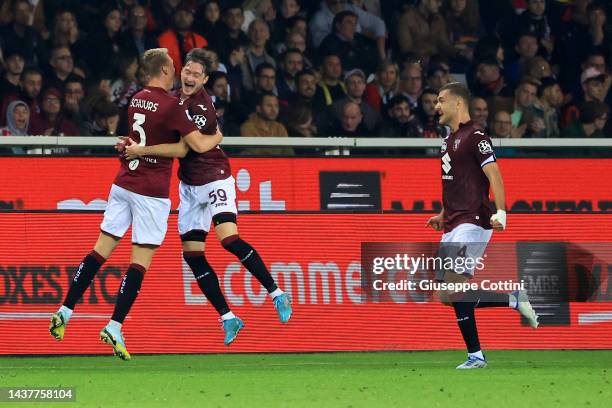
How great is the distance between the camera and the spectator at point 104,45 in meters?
15.5

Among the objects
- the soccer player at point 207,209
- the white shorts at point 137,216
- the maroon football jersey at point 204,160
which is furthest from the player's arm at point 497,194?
the white shorts at point 137,216

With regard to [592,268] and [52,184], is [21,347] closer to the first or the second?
[52,184]

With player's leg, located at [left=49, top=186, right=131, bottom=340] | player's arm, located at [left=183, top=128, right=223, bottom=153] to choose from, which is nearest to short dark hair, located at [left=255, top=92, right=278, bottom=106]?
player's arm, located at [left=183, top=128, right=223, bottom=153]

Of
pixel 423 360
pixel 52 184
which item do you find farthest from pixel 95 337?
pixel 423 360

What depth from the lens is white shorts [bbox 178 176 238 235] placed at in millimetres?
11211

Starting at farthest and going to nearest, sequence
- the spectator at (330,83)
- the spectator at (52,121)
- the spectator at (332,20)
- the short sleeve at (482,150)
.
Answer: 1. the spectator at (332,20)
2. the spectator at (330,83)
3. the spectator at (52,121)
4. the short sleeve at (482,150)

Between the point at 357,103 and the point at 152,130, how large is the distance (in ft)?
18.0

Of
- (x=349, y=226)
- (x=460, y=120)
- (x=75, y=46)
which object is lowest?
(x=349, y=226)

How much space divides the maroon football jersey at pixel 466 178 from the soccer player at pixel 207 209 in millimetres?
1499

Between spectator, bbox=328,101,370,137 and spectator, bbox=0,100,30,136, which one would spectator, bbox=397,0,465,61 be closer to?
spectator, bbox=328,101,370,137

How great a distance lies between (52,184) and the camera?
12992 mm

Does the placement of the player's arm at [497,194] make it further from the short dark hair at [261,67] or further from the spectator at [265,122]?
the short dark hair at [261,67]

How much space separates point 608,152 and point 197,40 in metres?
4.60

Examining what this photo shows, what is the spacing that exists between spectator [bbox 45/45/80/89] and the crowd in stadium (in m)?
0.01
